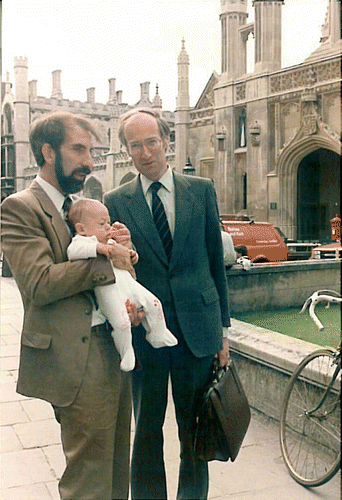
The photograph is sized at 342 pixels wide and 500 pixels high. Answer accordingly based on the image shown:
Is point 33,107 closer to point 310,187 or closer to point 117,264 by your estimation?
point 117,264

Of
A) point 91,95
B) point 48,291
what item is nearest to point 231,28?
point 91,95

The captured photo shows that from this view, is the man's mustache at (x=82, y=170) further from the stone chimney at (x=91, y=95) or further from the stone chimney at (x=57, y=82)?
the stone chimney at (x=57, y=82)

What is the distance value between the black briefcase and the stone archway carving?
14.7m

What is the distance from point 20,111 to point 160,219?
1.15m

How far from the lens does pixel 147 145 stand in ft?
7.67

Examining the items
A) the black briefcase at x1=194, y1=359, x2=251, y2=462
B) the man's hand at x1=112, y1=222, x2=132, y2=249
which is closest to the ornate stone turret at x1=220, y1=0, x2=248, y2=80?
the man's hand at x1=112, y1=222, x2=132, y2=249

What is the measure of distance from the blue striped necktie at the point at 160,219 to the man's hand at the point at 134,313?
30cm

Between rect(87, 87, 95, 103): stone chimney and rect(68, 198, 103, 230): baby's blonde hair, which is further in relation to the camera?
rect(87, 87, 95, 103): stone chimney

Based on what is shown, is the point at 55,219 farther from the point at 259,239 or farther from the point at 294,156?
the point at 294,156

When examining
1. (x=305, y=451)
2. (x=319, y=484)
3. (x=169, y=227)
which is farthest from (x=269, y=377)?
(x=169, y=227)

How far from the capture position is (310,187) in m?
21.1

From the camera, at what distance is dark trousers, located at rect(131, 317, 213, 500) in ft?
8.07

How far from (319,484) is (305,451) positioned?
36 centimetres

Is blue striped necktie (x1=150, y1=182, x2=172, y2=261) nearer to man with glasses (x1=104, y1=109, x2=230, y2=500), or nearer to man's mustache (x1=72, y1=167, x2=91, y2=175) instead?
man with glasses (x1=104, y1=109, x2=230, y2=500)
